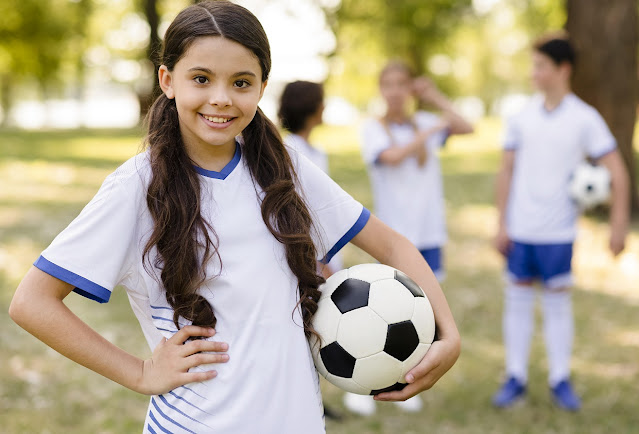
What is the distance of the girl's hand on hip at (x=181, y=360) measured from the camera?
1651 mm

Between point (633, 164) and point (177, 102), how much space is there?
9436 mm

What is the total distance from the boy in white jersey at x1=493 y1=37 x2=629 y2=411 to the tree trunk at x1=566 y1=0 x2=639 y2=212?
5.31 metres

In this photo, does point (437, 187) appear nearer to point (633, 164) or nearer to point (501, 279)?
point (501, 279)

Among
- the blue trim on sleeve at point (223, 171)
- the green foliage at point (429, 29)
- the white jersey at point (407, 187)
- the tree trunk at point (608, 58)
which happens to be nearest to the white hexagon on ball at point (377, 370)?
the blue trim on sleeve at point (223, 171)

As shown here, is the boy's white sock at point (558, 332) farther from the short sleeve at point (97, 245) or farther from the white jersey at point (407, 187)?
the short sleeve at point (97, 245)

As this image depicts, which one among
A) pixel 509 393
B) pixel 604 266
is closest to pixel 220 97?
pixel 509 393

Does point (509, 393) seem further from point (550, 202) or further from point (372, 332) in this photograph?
point (372, 332)

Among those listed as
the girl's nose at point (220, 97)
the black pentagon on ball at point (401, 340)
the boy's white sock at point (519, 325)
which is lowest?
the boy's white sock at point (519, 325)

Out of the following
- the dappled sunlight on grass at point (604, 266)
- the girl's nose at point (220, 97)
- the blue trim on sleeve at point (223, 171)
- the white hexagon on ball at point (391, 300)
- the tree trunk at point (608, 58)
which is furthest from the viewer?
the tree trunk at point (608, 58)

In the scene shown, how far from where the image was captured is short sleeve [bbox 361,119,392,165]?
4.46 meters

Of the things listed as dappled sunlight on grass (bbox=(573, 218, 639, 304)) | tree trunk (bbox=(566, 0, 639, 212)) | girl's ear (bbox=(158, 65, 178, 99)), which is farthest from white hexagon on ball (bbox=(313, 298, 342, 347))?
tree trunk (bbox=(566, 0, 639, 212))

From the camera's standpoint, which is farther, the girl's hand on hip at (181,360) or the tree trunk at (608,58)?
the tree trunk at (608,58)

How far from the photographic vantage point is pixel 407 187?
4.54 metres

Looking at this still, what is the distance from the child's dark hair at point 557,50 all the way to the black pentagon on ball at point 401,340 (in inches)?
120
